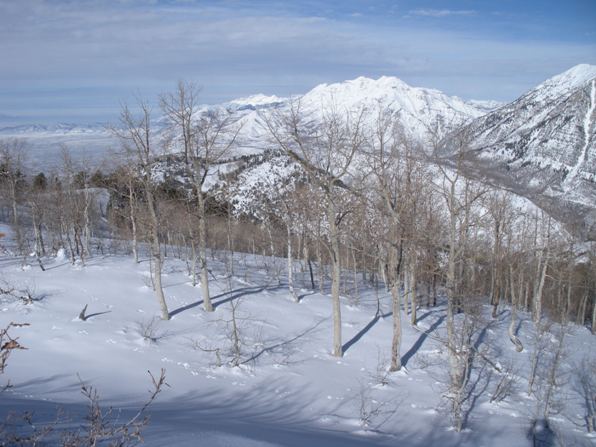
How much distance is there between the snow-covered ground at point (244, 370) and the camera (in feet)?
40.0

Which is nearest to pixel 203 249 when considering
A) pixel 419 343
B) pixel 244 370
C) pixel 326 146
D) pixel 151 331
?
pixel 151 331

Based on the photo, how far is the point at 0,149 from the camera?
29.1 meters

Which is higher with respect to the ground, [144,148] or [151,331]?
[144,148]

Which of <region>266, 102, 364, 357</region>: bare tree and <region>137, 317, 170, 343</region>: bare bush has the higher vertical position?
<region>266, 102, 364, 357</region>: bare tree

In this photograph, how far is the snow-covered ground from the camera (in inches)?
480

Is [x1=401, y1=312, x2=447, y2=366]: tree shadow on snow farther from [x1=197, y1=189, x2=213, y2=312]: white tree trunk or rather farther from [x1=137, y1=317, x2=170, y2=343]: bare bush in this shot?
[x1=137, y1=317, x2=170, y2=343]: bare bush

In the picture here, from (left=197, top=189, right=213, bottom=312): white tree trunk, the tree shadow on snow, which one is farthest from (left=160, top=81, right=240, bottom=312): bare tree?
the tree shadow on snow

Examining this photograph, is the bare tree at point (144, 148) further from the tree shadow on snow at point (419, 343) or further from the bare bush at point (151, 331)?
the tree shadow on snow at point (419, 343)

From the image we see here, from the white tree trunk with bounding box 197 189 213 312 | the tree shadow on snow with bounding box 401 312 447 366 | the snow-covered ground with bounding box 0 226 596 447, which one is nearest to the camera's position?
the snow-covered ground with bounding box 0 226 596 447

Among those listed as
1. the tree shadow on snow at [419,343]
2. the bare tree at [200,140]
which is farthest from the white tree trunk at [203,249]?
the tree shadow on snow at [419,343]

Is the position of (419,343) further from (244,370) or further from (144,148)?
(144,148)

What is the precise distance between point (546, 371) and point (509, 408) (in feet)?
19.3

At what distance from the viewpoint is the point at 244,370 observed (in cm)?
1639

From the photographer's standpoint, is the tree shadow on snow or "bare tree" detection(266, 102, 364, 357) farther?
the tree shadow on snow
